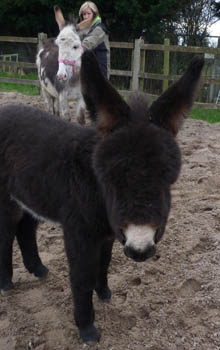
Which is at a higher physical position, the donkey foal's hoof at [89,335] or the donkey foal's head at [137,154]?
the donkey foal's head at [137,154]

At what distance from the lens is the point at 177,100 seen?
1.93m

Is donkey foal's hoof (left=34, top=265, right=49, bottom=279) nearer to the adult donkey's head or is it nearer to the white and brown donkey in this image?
the white and brown donkey

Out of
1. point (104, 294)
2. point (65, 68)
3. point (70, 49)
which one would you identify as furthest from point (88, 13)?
point (104, 294)

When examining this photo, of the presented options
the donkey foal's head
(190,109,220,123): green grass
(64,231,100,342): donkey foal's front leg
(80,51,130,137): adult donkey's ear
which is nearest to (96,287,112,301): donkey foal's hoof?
(64,231,100,342): donkey foal's front leg

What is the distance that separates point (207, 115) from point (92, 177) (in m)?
8.44

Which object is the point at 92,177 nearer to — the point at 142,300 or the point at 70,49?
the point at 142,300

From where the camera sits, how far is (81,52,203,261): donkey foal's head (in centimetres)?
168

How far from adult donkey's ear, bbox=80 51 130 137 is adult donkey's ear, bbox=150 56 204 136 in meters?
0.17

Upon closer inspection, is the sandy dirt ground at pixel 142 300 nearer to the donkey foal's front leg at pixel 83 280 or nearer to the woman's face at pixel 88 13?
the donkey foal's front leg at pixel 83 280

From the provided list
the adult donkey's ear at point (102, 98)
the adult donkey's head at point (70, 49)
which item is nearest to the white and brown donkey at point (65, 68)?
the adult donkey's head at point (70, 49)

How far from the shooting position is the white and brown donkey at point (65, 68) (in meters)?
6.64

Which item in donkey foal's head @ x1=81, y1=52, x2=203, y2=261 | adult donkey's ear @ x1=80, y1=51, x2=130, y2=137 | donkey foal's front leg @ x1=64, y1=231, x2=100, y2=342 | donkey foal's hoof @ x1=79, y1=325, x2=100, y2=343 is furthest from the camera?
donkey foal's hoof @ x1=79, y1=325, x2=100, y2=343

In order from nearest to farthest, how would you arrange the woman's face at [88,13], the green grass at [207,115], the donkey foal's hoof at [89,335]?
the donkey foal's hoof at [89,335] < the woman's face at [88,13] < the green grass at [207,115]

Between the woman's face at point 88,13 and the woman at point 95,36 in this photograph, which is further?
the woman's face at point 88,13
